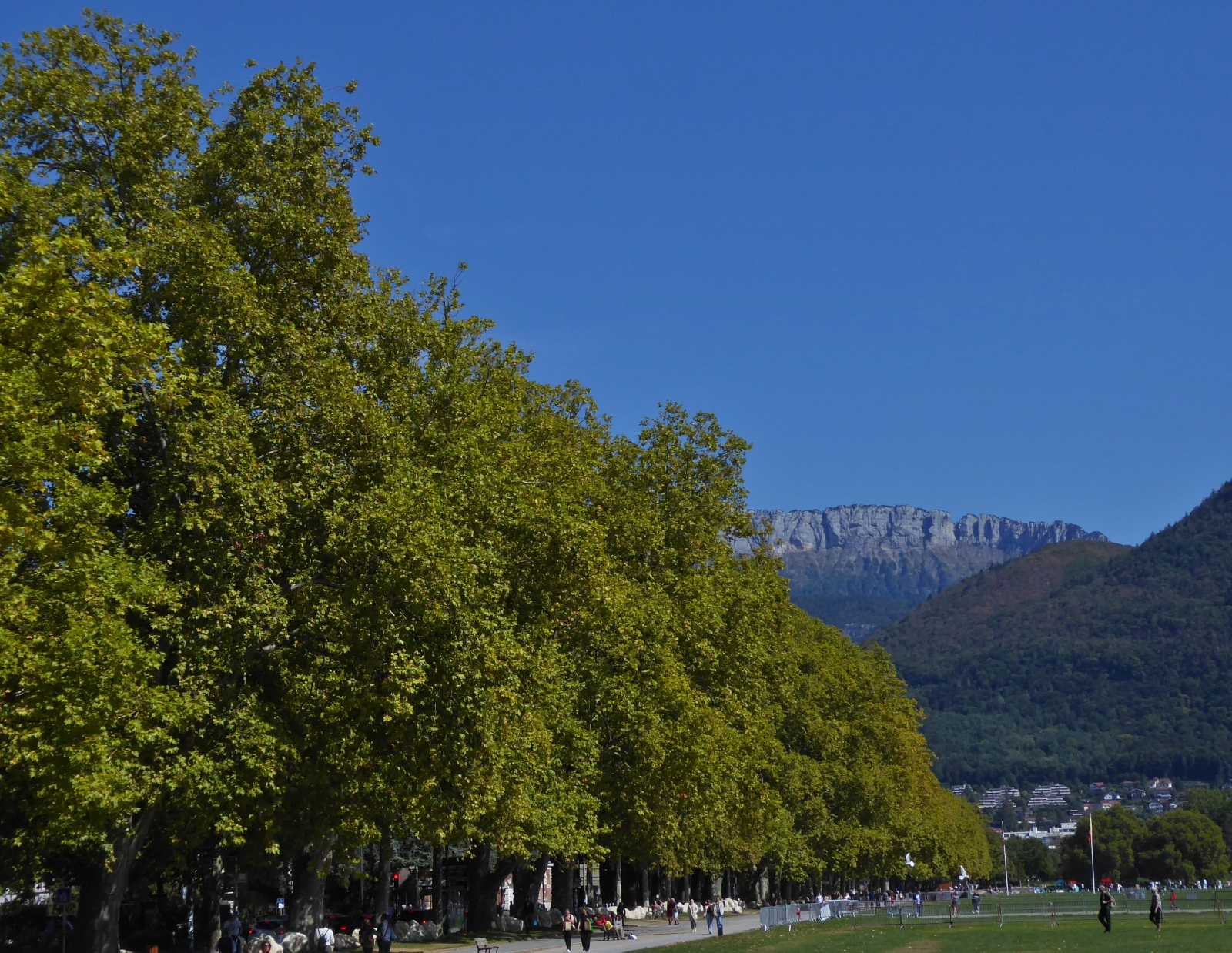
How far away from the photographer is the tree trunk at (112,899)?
96.0 feet

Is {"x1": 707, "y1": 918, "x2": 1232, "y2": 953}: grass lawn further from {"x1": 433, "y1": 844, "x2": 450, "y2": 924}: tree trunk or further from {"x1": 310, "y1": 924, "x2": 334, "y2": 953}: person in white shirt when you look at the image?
{"x1": 310, "y1": 924, "x2": 334, "y2": 953}: person in white shirt

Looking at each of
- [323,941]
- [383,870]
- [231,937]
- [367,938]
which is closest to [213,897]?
[383,870]

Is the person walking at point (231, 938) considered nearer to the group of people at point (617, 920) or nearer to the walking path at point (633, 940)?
the walking path at point (633, 940)

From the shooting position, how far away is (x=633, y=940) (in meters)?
56.6

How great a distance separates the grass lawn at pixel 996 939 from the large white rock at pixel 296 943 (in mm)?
14310

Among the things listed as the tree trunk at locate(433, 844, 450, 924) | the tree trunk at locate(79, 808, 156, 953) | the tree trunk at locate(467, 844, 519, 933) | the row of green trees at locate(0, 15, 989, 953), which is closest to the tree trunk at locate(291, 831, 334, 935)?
the row of green trees at locate(0, 15, 989, 953)

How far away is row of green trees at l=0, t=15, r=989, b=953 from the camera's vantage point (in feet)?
79.0

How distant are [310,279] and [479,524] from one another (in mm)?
7230

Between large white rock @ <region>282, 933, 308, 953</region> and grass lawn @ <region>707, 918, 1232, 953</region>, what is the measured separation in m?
14.3

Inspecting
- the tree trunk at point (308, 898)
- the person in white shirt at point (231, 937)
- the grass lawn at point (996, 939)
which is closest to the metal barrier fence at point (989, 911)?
the grass lawn at point (996, 939)

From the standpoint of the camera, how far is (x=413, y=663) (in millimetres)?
28984

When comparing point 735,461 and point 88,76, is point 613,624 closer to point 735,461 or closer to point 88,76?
point 735,461

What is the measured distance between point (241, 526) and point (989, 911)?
248 ft

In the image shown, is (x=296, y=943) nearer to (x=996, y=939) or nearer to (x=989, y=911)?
(x=996, y=939)
